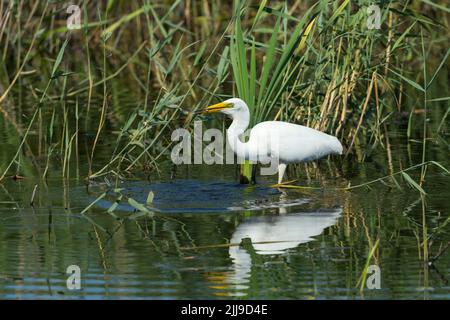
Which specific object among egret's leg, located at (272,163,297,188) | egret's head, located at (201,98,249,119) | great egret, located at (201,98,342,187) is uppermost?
egret's head, located at (201,98,249,119)

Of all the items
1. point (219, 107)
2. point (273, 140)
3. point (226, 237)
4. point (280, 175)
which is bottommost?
point (226, 237)

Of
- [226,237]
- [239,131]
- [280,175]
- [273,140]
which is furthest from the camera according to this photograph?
[280,175]

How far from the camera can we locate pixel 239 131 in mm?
9555

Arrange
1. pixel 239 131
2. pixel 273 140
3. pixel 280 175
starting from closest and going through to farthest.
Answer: pixel 273 140
pixel 239 131
pixel 280 175

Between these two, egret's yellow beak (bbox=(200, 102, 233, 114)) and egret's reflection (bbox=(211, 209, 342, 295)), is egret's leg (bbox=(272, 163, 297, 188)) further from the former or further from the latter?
egret's reflection (bbox=(211, 209, 342, 295))

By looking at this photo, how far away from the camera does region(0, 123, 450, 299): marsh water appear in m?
6.41

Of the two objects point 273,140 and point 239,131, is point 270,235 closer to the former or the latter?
point 273,140

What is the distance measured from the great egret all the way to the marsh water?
0.32 metres

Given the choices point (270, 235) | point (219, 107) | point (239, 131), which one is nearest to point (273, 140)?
point (239, 131)

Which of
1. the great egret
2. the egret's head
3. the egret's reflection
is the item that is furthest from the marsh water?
the egret's head

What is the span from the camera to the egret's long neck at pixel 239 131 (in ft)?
30.9

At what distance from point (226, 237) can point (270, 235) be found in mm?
321
